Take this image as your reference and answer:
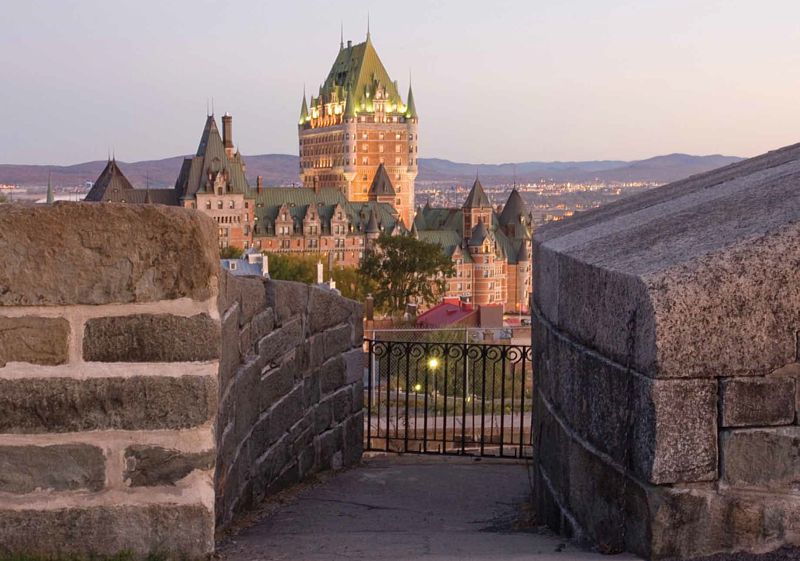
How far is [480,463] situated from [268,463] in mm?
2376

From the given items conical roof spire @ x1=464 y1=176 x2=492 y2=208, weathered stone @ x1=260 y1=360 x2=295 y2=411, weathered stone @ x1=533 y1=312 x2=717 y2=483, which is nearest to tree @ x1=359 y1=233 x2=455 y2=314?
conical roof spire @ x1=464 y1=176 x2=492 y2=208

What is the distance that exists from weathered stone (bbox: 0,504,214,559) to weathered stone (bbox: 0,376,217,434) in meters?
0.23

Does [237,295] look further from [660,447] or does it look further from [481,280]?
[481,280]

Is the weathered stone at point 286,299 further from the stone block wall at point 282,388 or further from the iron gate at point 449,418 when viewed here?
the iron gate at point 449,418

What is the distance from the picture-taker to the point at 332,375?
652 cm

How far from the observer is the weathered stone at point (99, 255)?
3.15 metres

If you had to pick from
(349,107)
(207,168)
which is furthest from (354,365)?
(349,107)

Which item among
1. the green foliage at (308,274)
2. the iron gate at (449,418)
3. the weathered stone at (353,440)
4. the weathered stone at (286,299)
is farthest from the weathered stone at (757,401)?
the green foliage at (308,274)

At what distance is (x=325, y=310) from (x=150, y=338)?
3.06 metres

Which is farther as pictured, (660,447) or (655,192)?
(655,192)

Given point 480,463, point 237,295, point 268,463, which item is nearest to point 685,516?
point 237,295

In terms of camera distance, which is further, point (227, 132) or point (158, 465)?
point (227, 132)

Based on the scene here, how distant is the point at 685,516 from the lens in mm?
3109

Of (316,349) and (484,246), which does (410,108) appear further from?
(316,349)
